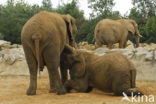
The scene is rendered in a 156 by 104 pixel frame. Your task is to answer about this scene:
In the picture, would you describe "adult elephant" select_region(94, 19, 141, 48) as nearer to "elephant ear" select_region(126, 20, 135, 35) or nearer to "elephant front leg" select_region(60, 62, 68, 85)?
"elephant ear" select_region(126, 20, 135, 35)

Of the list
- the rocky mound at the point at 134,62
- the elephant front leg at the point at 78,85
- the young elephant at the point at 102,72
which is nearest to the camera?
the young elephant at the point at 102,72

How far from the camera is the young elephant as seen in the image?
18.6ft

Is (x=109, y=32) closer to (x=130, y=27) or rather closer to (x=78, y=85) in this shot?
(x=130, y=27)

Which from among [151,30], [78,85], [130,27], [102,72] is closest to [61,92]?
[78,85]

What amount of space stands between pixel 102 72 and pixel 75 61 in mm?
729

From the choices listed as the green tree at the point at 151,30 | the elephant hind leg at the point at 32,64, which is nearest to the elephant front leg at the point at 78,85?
the elephant hind leg at the point at 32,64

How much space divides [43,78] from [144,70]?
349cm

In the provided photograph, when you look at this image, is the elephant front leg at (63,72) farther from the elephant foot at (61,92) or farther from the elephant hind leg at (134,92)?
the elephant hind leg at (134,92)

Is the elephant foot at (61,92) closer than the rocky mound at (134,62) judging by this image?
Yes

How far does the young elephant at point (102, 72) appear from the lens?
567 centimetres

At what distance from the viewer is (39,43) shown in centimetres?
566

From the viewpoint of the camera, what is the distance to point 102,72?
593cm

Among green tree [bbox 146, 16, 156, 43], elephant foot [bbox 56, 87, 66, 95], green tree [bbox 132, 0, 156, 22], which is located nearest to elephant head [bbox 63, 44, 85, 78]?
elephant foot [bbox 56, 87, 66, 95]

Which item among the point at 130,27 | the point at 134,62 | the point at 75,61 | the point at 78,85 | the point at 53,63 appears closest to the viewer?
the point at 53,63
